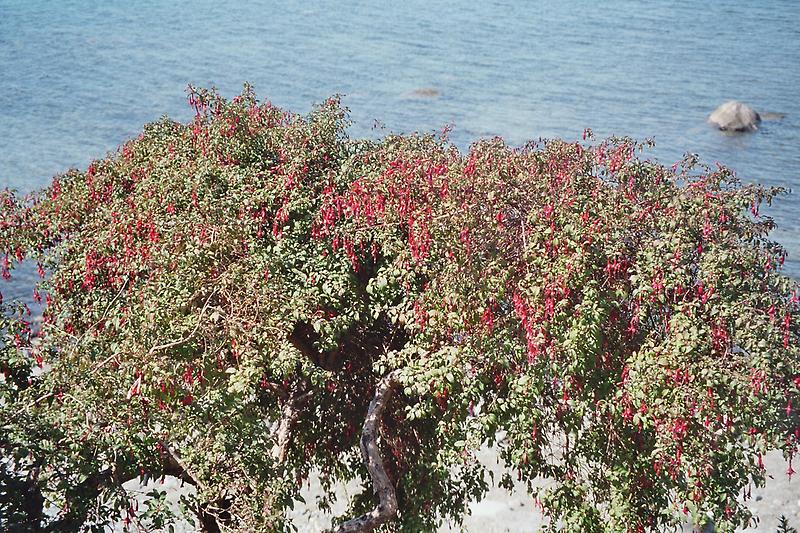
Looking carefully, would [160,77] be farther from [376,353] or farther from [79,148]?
[376,353]

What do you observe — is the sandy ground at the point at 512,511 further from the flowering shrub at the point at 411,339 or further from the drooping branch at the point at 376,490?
the drooping branch at the point at 376,490

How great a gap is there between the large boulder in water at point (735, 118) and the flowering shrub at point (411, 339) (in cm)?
5115

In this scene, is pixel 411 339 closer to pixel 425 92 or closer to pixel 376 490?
pixel 376 490

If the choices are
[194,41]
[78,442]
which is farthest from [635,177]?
[194,41]

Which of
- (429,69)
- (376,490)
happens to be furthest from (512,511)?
(429,69)

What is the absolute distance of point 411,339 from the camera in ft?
49.6

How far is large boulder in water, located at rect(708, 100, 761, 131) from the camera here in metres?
62.3

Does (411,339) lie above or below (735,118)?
above

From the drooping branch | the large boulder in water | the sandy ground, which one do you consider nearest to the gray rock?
the large boulder in water

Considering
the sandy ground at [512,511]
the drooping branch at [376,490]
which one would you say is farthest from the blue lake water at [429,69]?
the drooping branch at [376,490]

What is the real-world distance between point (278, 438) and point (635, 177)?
804 centimetres

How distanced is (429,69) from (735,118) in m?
28.5

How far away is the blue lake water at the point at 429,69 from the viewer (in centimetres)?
6038

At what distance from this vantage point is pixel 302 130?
1736 centimetres
